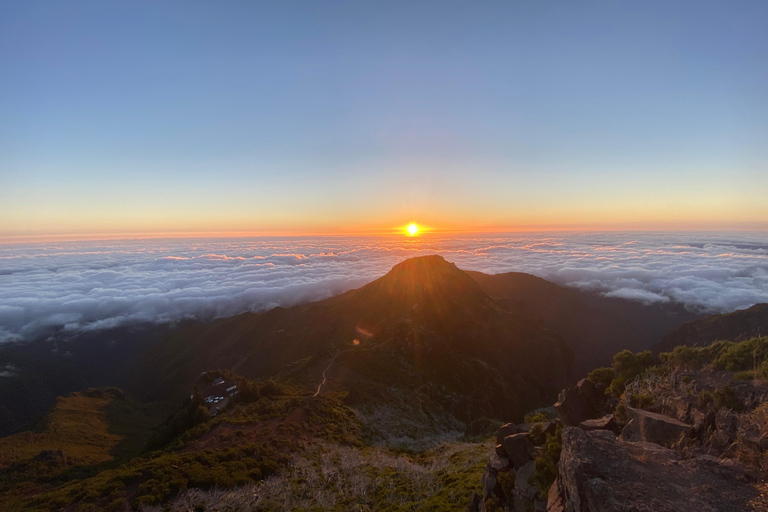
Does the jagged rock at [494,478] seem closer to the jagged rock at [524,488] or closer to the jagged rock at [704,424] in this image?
the jagged rock at [524,488]

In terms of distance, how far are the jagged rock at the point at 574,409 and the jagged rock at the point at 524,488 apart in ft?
18.6

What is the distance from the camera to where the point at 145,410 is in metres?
63.5

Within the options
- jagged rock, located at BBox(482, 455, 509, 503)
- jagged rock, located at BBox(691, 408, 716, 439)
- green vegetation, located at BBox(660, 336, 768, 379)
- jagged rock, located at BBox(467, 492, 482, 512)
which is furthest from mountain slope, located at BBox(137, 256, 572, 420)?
jagged rock, located at BBox(691, 408, 716, 439)

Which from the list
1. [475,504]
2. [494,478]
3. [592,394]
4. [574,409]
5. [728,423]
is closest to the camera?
[728,423]

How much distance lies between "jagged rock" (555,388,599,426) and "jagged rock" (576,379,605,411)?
0.75ft

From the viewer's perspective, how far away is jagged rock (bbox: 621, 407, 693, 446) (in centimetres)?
1099

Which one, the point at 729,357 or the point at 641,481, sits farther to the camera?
the point at 729,357

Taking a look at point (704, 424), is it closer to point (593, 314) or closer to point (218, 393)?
point (218, 393)

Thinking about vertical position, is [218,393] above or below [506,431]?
below

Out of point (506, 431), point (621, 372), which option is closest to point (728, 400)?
point (506, 431)

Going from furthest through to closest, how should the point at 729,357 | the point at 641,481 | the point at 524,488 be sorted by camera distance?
the point at 729,357, the point at 524,488, the point at 641,481

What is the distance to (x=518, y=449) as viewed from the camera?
1466 cm

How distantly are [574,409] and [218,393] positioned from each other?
4113 cm

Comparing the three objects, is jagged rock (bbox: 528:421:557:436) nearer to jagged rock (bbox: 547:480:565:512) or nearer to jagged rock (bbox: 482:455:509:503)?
jagged rock (bbox: 482:455:509:503)
